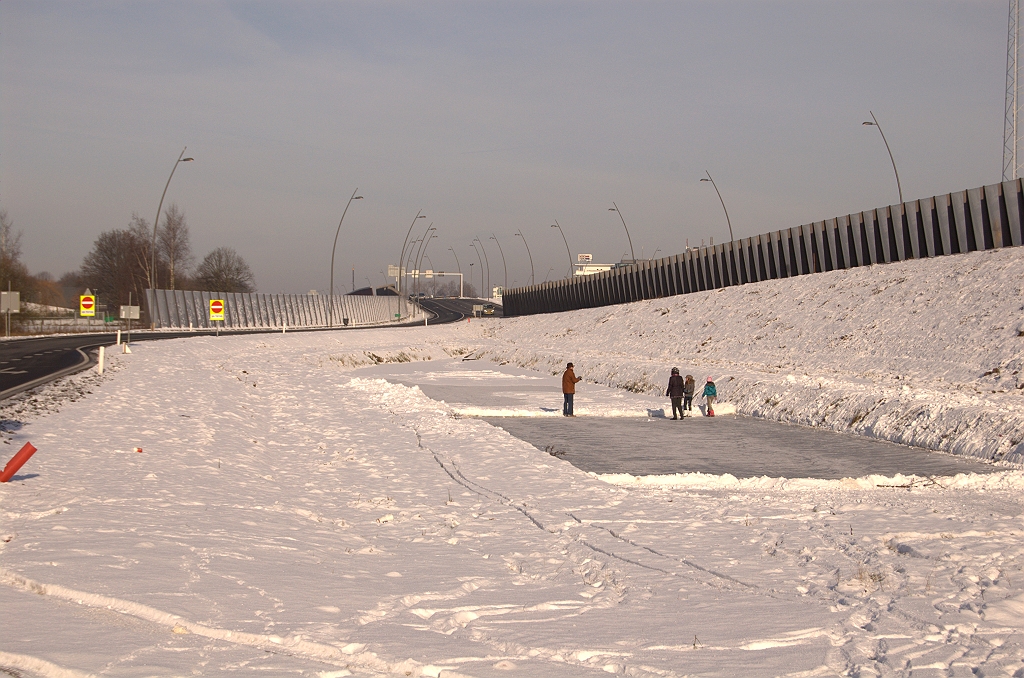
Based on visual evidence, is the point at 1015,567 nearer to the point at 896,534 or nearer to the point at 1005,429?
the point at 896,534

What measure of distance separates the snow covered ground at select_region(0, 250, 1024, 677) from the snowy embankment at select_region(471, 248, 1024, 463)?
210 mm

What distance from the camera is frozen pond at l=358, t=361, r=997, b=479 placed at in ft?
53.8

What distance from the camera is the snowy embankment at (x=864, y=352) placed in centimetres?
2031

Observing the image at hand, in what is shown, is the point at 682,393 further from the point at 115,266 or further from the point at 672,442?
the point at 115,266

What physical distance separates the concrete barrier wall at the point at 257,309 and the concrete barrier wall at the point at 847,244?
28143 mm

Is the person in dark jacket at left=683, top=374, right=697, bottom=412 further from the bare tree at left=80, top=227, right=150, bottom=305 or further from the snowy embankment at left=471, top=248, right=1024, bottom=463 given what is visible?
the bare tree at left=80, top=227, right=150, bottom=305

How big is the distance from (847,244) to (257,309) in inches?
2098

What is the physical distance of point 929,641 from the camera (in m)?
6.96

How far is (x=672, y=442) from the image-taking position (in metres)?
20.0

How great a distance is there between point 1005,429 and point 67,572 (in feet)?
57.4

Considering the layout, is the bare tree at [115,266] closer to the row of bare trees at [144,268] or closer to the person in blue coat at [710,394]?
the row of bare trees at [144,268]

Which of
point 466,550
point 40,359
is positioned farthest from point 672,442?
point 40,359

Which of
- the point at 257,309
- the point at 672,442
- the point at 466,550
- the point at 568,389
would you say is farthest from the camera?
the point at 257,309

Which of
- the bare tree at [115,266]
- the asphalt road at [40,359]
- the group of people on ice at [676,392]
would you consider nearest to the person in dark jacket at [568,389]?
the group of people on ice at [676,392]
